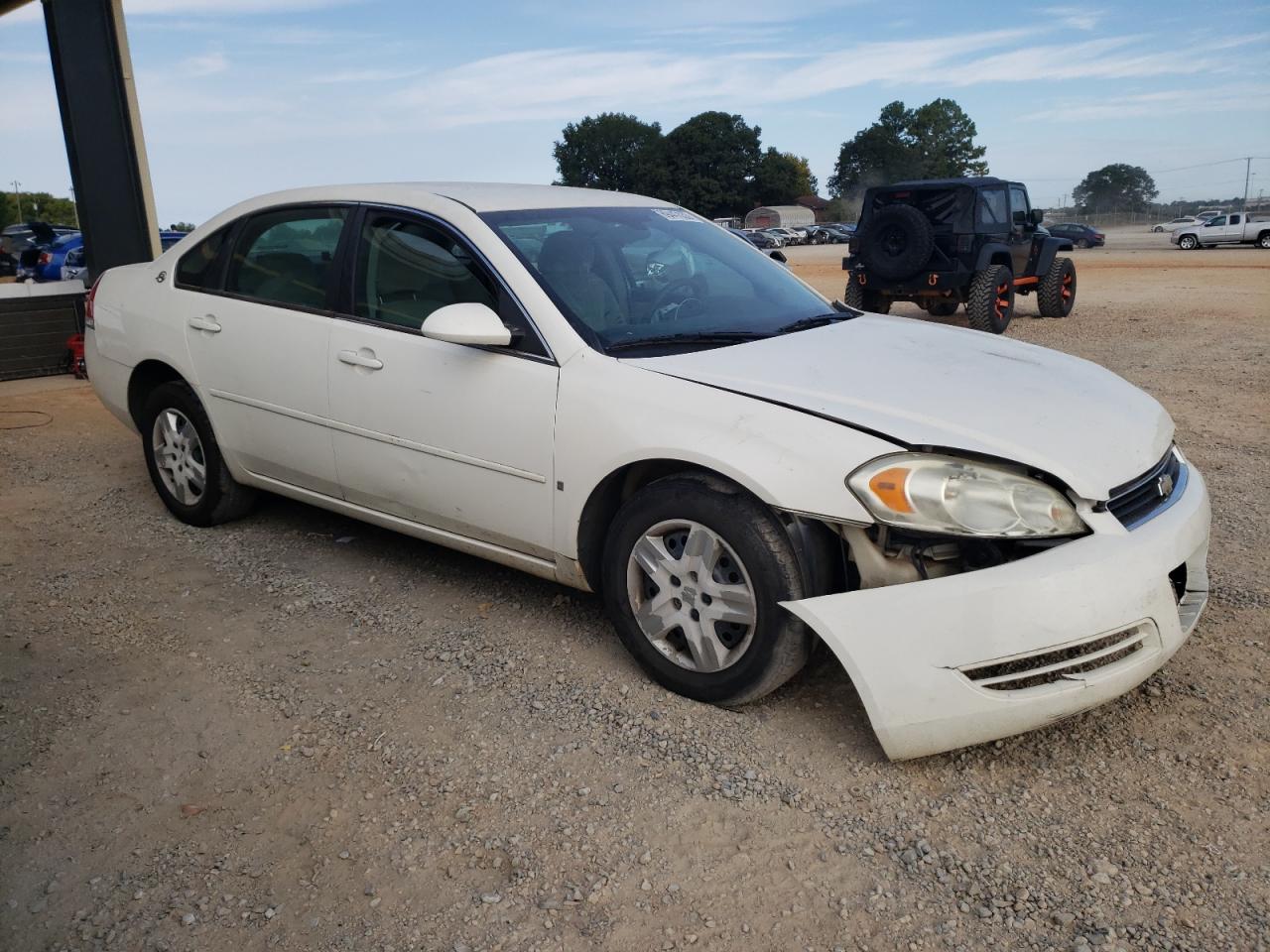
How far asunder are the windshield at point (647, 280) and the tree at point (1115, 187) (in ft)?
372

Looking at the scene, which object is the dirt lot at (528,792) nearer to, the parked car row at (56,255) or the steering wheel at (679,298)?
the steering wheel at (679,298)

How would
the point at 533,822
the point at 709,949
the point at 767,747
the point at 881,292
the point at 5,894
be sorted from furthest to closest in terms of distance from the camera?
the point at 881,292, the point at 767,747, the point at 533,822, the point at 5,894, the point at 709,949

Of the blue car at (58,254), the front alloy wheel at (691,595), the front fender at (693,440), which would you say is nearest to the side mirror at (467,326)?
the front fender at (693,440)

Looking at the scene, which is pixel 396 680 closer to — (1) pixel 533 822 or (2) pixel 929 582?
(1) pixel 533 822

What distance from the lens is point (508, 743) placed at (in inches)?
122

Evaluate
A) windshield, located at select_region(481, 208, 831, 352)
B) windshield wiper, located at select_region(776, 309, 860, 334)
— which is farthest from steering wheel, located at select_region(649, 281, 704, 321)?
windshield wiper, located at select_region(776, 309, 860, 334)

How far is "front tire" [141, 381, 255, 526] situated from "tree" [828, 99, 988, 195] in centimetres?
11291

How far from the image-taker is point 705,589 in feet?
10.3

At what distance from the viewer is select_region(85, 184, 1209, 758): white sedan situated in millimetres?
2762

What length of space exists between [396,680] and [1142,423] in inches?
99.1

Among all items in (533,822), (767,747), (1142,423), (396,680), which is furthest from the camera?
(396,680)

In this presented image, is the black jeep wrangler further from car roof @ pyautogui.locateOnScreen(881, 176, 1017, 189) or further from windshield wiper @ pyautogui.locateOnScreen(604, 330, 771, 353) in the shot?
windshield wiper @ pyautogui.locateOnScreen(604, 330, 771, 353)

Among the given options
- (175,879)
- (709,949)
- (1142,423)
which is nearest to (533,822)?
(709,949)

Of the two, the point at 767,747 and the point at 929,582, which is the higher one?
the point at 929,582
